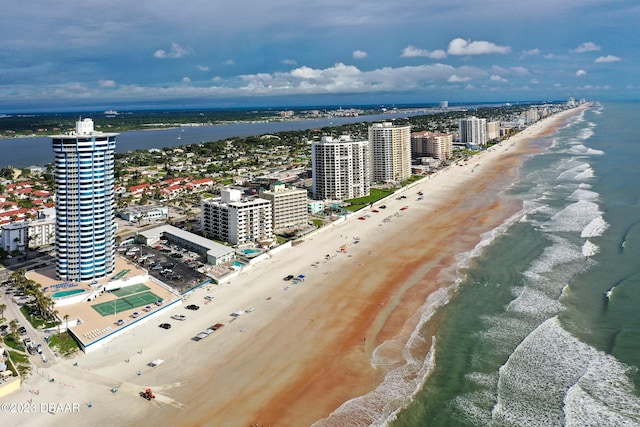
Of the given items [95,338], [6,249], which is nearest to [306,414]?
[95,338]

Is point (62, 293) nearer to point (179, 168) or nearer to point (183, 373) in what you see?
point (183, 373)

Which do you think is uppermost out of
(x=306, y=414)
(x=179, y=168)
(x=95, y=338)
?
(x=179, y=168)

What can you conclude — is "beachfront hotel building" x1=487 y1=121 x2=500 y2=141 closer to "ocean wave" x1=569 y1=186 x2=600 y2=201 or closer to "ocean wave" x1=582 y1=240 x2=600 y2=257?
"ocean wave" x1=569 y1=186 x2=600 y2=201

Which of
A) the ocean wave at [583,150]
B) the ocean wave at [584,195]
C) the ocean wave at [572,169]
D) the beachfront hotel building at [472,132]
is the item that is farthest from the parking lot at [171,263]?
the beachfront hotel building at [472,132]

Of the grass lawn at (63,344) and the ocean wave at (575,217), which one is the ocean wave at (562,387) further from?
the ocean wave at (575,217)

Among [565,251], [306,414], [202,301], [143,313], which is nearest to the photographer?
[306,414]

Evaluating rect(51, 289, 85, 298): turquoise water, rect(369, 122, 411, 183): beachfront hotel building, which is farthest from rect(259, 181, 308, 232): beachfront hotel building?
rect(369, 122, 411, 183): beachfront hotel building
